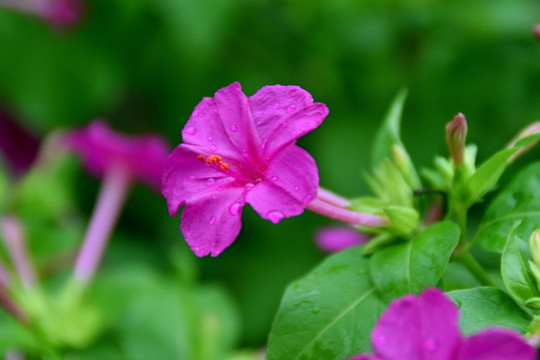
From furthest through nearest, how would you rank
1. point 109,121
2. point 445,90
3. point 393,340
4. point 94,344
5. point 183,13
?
point 109,121
point 445,90
point 183,13
point 94,344
point 393,340

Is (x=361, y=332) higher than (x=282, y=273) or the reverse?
higher

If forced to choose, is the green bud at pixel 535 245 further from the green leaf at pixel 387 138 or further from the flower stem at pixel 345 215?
the green leaf at pixel 387 138

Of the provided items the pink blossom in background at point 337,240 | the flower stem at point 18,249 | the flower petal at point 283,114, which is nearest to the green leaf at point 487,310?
the flower petal at point 283,114

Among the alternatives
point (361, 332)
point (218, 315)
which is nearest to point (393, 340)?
point (361, 332)

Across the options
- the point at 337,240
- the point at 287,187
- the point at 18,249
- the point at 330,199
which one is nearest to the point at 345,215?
the point at 330,199

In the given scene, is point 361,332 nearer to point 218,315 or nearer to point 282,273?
point 218,315

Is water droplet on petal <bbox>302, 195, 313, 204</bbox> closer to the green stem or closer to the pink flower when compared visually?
the pink flower
